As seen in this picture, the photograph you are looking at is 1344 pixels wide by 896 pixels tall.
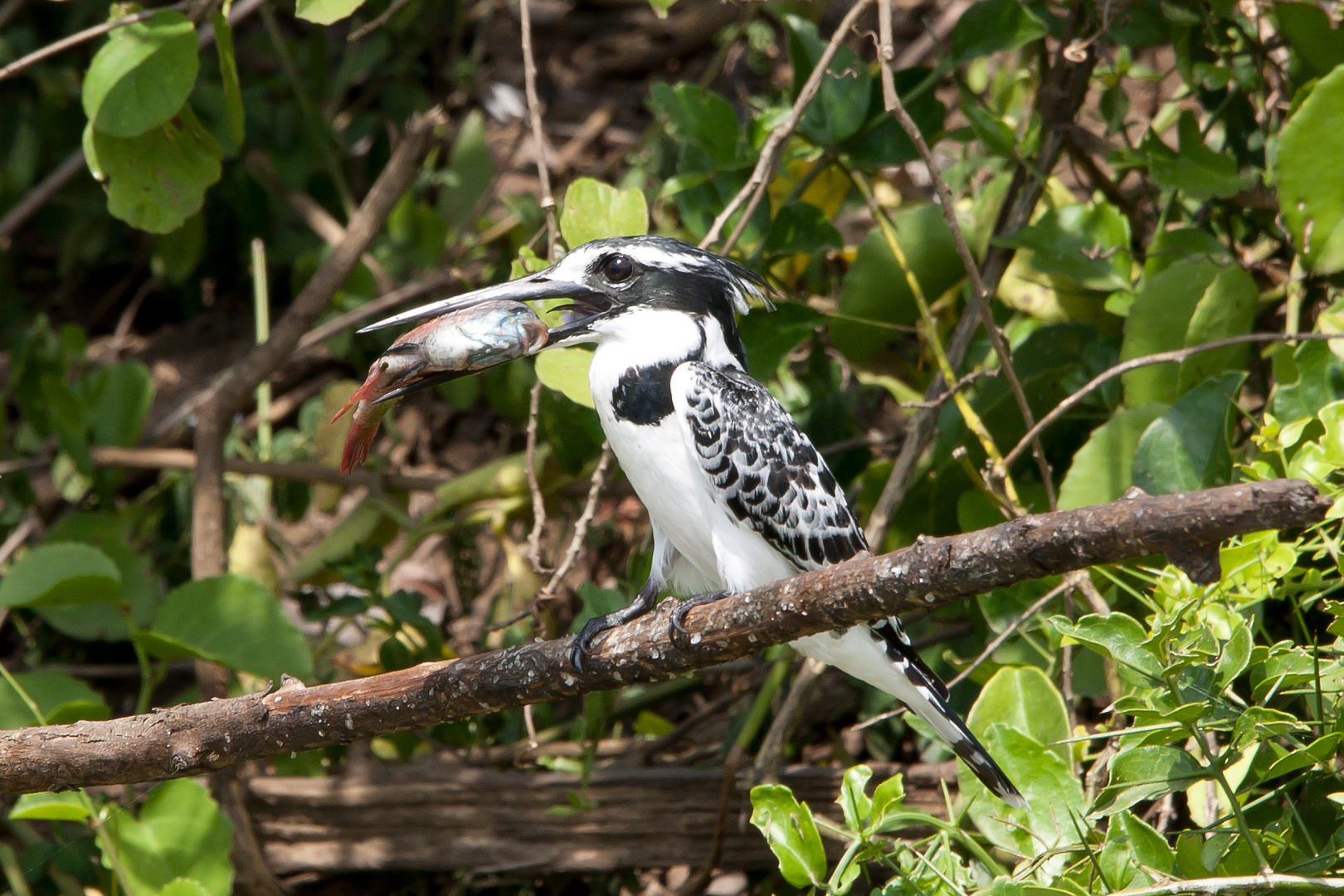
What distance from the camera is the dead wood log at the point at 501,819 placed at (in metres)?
2.73

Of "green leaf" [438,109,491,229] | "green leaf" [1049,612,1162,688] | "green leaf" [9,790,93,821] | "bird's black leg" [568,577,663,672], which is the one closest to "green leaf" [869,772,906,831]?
"green leaf" [1049,612,1162,688]

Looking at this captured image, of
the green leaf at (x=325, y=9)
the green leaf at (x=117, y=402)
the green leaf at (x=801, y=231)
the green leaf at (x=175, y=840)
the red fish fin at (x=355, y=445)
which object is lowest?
the green leaf at (x=175, y=840)

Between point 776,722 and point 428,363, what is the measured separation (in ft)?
3.48

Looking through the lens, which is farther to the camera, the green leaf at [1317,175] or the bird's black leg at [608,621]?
the green leaf at [1317,175]

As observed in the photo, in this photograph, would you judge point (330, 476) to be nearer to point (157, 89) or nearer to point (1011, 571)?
point (157, 89)

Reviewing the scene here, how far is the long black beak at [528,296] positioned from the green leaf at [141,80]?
51 centimetres

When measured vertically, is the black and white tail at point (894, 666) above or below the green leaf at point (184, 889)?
above

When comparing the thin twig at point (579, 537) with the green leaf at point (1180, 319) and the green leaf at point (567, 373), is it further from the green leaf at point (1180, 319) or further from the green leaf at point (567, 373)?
the green leaf at point (1180, 319)

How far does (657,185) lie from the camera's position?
3.97m

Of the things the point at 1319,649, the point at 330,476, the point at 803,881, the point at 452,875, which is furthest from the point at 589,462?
the point at 1319,649

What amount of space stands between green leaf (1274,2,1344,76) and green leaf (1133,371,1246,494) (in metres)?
0.88

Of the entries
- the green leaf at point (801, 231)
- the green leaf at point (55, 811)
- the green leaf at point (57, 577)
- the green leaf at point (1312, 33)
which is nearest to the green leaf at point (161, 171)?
the green leaf at point (57, 577)

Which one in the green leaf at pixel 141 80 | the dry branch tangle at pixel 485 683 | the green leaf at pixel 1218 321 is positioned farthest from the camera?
the green leaf at pixel 1218 321

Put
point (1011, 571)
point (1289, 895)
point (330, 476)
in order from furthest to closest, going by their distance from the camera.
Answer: point (330, 476)
point (1289, 895)
point (1011, 571)
